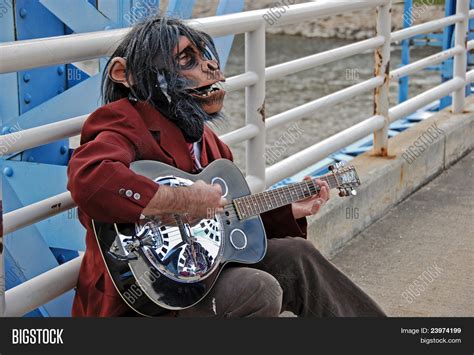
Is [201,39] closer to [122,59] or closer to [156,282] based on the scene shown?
[122,59]

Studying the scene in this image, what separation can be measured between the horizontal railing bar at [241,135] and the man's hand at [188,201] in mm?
1195

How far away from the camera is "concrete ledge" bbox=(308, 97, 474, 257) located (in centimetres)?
502

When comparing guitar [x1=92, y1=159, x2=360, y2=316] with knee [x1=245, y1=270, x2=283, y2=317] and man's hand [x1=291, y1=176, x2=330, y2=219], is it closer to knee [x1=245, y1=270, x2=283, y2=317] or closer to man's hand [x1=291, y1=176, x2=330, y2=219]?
knee [x1=245, y1=270, x2=283, y2=317]

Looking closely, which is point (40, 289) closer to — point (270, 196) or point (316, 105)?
point (270, 196)

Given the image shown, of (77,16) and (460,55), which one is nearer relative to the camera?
(77,16)

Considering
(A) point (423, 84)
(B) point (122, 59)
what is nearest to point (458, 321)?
(B) point (122, 59)

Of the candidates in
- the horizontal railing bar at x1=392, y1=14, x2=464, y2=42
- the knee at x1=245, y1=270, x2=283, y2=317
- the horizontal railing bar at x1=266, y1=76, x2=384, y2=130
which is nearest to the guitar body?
the knee at x1=245, y1=270, x2=283, y2=317

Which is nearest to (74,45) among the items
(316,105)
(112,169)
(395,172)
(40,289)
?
(112,169)

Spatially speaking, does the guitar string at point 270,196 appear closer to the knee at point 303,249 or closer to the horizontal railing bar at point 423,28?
the knee at point 303,249

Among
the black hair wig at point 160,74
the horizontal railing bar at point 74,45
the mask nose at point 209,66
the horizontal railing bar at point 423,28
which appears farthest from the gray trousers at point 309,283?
the horizontal railing bar at point 423,28

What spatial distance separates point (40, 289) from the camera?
315 centimetres

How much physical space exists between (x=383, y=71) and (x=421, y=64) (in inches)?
34.2

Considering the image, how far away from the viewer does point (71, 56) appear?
3.05 meters

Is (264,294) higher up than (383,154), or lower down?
higher up
